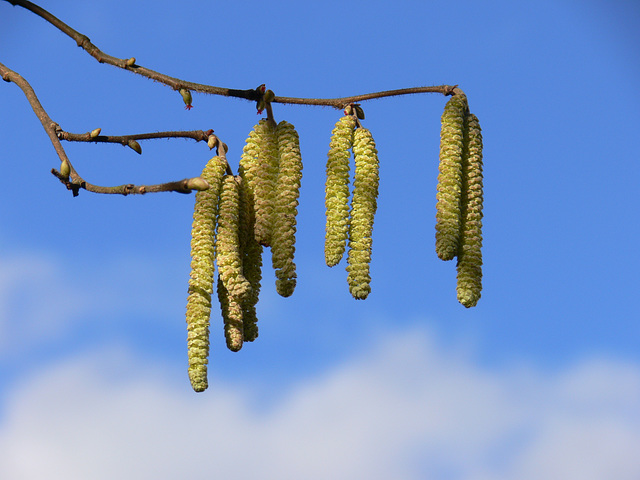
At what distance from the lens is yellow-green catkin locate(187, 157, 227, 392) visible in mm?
2643

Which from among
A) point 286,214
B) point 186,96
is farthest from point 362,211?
point 186,96

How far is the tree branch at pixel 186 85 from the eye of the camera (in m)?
2.90

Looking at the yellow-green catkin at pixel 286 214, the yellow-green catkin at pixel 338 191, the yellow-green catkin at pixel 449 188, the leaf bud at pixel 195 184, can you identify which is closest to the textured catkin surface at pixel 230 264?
the yellow-green catkin at pixel 286 214

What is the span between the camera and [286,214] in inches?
108

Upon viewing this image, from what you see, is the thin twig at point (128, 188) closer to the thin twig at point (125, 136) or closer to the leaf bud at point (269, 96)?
the thin twig at point (125, 136)

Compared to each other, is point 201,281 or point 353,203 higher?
point 353,203

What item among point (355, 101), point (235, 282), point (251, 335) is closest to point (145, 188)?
point (235, 282)

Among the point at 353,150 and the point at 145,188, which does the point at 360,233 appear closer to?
the point at 353,150

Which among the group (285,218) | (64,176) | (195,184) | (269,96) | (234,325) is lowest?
(234,325)

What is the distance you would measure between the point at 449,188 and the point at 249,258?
756mm

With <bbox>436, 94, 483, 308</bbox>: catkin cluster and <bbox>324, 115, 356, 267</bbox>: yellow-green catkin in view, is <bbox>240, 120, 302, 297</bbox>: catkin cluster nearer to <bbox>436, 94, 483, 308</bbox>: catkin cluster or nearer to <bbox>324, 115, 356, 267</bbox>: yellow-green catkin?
<bbox>324, 115, 356, 267</bbox>: yellow-green catkin

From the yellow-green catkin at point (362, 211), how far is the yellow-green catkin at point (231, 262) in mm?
367

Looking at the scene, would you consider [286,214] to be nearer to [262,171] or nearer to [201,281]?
[262,171]

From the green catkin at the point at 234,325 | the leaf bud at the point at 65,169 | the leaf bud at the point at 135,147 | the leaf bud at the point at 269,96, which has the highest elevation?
the leaf bud at the point at 269,96
